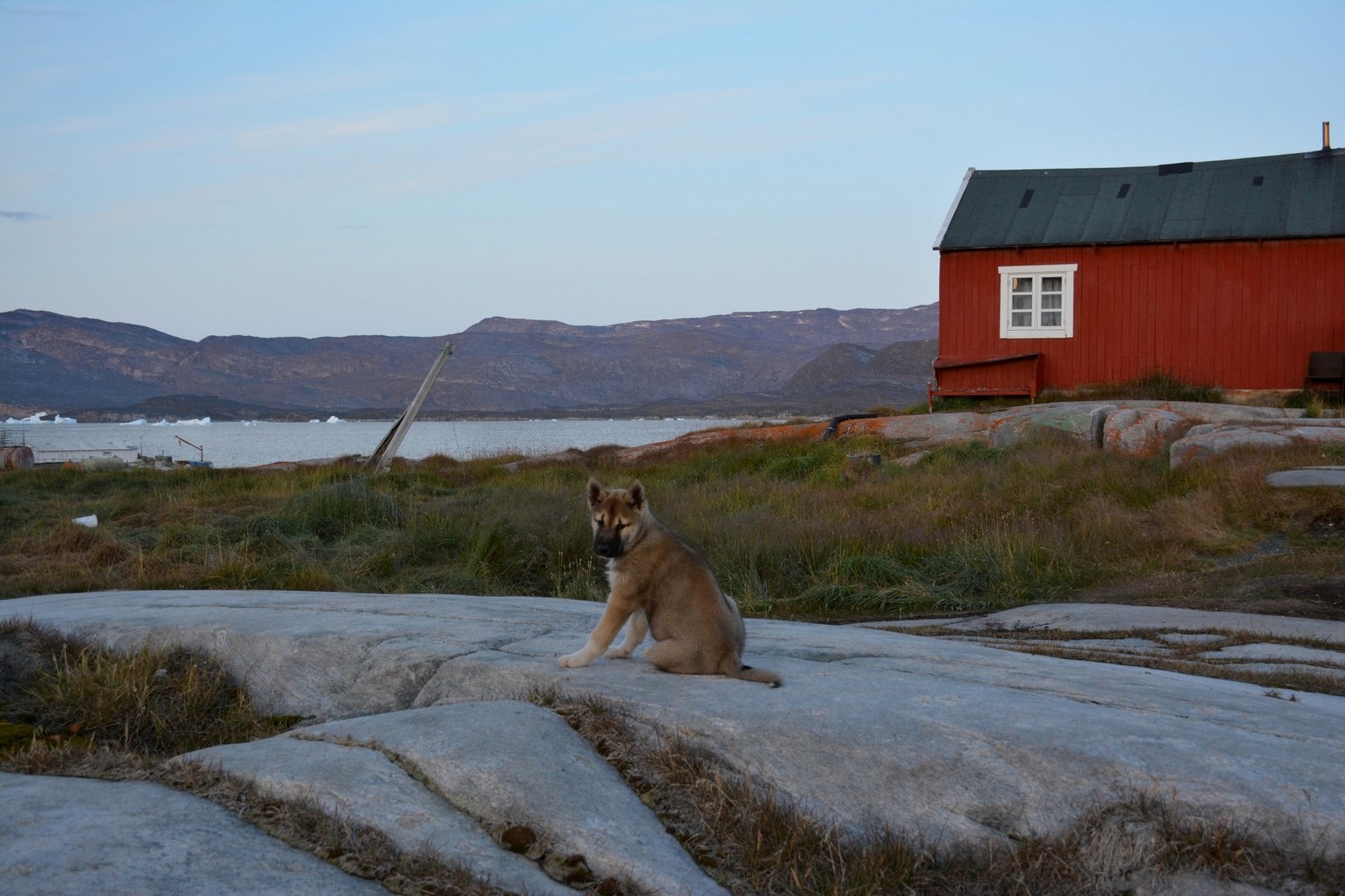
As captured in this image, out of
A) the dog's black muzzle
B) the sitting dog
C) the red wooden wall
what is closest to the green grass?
the sitting dog

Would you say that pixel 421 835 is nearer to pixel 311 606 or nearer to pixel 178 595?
pixel 311 606

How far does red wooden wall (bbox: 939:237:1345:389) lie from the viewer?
2642cm

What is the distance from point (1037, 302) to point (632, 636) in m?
24.8

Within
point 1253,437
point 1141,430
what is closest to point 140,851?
point 1253,437

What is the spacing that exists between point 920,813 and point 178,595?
6.29 metres

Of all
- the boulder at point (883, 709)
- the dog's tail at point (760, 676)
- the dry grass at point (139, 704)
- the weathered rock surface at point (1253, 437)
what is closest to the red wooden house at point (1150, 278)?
the weathered rock surface at point (1253, 437)

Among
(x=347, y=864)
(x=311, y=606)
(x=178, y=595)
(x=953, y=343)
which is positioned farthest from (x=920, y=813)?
(x=953, y=343)

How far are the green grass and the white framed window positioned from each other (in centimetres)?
1035

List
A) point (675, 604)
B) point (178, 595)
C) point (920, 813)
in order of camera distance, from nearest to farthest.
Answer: point (920, 813) < point (675, 604) < point (178, 595)

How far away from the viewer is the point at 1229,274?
88.7 feet

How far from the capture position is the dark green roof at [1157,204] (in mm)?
27078

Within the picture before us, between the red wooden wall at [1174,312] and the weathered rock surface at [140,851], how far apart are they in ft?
87.9

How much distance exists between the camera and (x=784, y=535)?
1355cm

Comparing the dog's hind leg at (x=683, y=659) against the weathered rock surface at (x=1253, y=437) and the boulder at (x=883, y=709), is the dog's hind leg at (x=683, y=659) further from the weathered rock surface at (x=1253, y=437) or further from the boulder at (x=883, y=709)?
the weathered rock surface at (x=1253, y=437)
